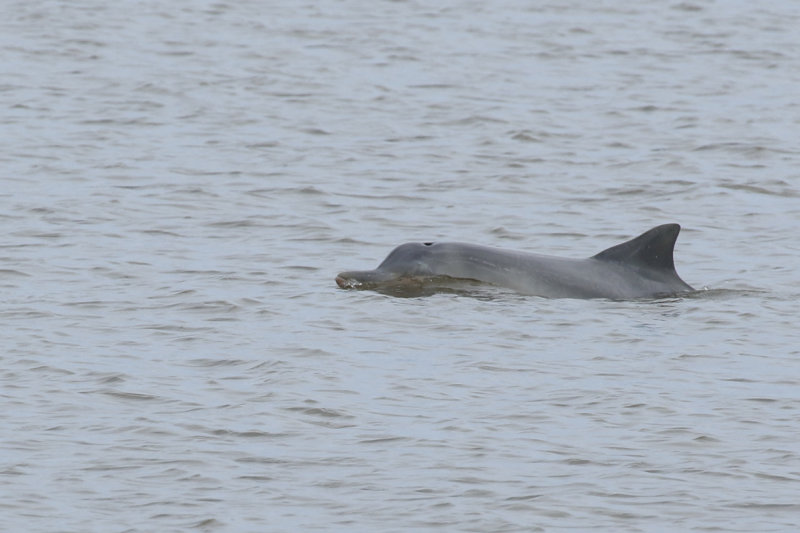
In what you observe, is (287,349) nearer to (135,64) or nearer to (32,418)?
(32,418)

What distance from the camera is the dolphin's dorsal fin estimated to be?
619 inches

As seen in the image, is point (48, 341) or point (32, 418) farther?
point (48, 341)

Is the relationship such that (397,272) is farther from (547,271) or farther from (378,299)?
(547,271)

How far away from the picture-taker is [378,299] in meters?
15.7

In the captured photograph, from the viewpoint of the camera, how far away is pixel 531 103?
29.4 meters

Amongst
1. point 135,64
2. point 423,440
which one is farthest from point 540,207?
point 135,64

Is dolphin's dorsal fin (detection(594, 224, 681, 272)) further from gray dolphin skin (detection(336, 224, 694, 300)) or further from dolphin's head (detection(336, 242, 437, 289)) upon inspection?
dolphin's head (detection(336, 242, 437, 289))

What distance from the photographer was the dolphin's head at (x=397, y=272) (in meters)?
15.9

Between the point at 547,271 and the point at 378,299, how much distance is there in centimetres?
155

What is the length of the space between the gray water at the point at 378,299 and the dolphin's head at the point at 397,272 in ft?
0.40

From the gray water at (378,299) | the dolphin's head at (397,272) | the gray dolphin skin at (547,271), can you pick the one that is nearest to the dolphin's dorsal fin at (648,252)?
the gray dolphin skin at (547,271)

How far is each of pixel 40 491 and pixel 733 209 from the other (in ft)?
40.7

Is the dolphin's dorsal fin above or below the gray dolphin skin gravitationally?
above

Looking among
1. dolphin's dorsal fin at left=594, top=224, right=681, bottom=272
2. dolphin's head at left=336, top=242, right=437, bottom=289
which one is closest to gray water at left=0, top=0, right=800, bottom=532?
dolphin's head at left=336, top=242, right=437, bottom=289
